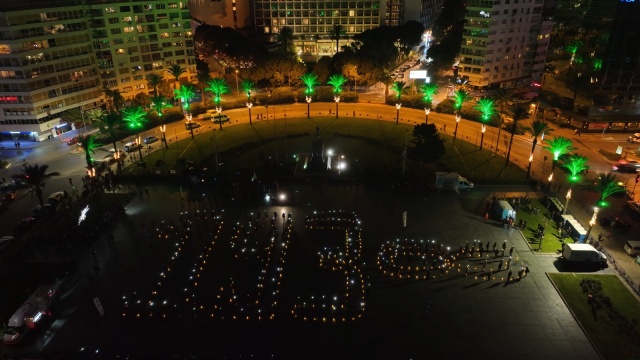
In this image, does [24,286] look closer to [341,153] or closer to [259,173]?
[259,173]

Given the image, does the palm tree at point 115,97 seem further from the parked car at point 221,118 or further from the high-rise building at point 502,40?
the high-rise building at point 502,40

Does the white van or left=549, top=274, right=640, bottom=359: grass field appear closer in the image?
left=549, top=274, right=640, bottom=359: grass field

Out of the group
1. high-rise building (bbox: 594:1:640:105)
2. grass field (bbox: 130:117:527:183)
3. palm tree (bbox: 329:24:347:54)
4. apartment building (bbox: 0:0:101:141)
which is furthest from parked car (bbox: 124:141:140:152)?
high-rise building (bbox: 594:1:640:105)

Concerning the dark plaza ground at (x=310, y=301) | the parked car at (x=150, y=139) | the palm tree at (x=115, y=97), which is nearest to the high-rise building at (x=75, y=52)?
the palm tree at (x=115, y=97)

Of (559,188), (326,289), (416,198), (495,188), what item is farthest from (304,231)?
(559,188)

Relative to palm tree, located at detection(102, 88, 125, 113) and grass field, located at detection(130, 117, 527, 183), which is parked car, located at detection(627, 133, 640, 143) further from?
palm tree, located at detection(102, 88, 125, 113)

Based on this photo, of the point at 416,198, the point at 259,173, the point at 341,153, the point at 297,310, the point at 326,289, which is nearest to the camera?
the point at 297,310

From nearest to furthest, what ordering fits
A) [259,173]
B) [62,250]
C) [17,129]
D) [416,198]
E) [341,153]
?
[62,250], [416,198], [259,173], [341,153], [17,129]

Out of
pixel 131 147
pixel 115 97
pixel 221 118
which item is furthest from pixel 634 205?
pixel 115 97
